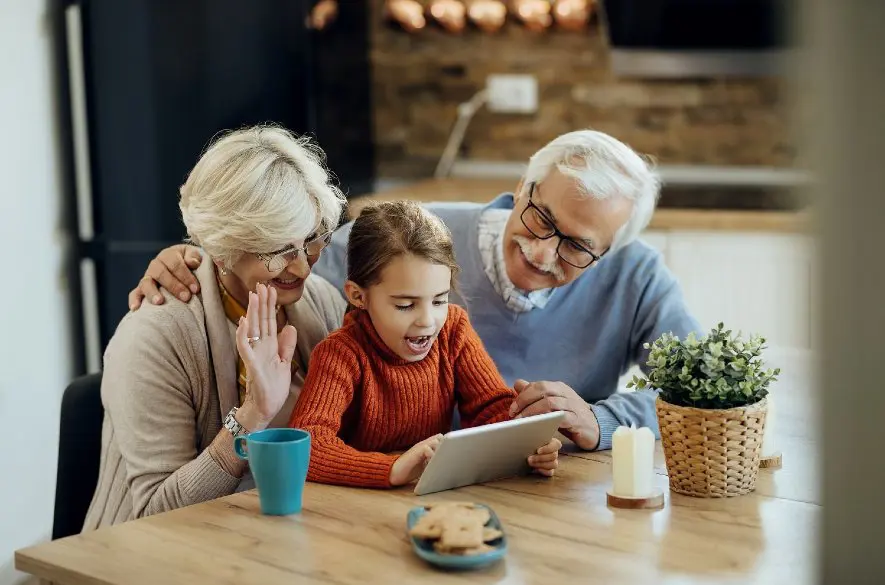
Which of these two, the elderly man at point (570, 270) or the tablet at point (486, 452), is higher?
the elderly man at point (570, 270)

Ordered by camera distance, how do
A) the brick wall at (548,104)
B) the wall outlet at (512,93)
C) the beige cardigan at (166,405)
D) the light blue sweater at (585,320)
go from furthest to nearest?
the wall outlet at (512,93)
the brick wall at (548,104)
the light blue sweater at (585,320)
the beige cardigan at (166,405)

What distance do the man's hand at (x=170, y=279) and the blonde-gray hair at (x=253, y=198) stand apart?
0.26ft

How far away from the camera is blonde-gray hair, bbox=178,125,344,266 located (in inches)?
68.1

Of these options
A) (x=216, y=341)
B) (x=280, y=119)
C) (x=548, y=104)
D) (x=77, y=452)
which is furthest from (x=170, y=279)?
(x=548, y=104)

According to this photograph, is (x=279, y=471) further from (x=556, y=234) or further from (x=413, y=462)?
(x=556, y=234)

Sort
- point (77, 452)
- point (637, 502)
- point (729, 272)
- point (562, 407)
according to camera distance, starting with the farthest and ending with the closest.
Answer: point (729, 272), point (77, 452), point (562, 407), point (637, 502)

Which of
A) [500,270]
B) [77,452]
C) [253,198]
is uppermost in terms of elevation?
[253,198]

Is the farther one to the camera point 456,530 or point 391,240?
point 391,240

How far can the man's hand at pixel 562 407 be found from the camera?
5.70 ft

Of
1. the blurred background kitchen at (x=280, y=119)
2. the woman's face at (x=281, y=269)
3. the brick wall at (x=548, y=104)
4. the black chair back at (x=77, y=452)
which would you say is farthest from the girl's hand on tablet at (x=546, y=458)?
the brick wall at (x=548, y=104)

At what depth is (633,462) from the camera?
1.51m

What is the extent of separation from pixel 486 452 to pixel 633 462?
0.20 m

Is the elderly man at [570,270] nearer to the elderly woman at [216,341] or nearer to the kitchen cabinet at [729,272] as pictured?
the elderly woman at [216,341]

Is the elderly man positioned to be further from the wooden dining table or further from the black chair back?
the wooden dining table
